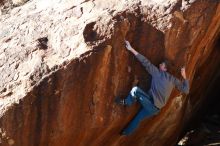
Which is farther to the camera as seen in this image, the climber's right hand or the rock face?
the climber's right hand

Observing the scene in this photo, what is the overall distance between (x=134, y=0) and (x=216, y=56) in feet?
14.9

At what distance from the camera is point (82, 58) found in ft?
29.7

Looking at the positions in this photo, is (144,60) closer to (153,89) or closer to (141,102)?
(153,89)

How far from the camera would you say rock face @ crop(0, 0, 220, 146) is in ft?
29.1

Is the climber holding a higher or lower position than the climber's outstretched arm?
lower

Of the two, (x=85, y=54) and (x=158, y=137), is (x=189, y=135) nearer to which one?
(x=158, y=137)

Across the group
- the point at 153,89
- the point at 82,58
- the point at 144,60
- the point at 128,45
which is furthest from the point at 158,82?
the point at 82,58

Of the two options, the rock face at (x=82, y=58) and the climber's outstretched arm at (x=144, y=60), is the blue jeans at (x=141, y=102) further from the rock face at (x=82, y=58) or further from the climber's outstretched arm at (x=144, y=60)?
the climber's outstretched arm at (x=144, y=60)

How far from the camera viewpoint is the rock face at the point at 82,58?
887cm

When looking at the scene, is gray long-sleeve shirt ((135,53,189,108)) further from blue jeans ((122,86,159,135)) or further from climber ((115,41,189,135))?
blue jeans ((122,86,159,135))

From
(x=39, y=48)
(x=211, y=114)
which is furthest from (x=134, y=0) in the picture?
(x=211, y=114)

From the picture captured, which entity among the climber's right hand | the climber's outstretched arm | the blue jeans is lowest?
the blue jeans

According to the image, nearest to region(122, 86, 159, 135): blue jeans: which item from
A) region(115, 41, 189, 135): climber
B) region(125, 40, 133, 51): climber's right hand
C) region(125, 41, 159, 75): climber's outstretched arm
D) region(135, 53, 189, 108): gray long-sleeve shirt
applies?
region(115, 41, 189, 135): climber

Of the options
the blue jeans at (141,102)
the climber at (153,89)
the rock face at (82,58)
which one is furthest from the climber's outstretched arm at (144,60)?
the blue jeans at (141,102)
